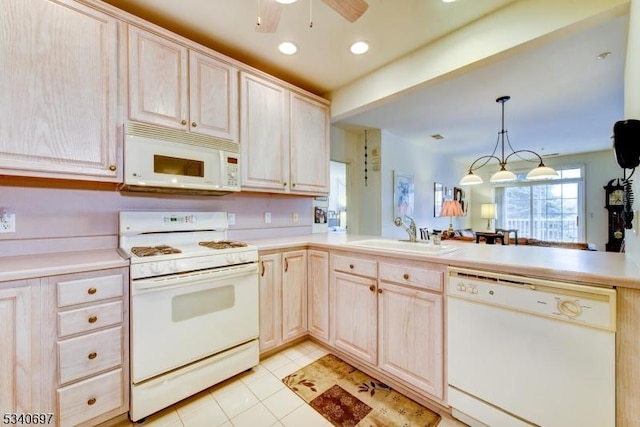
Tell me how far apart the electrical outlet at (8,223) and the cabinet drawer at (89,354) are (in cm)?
78

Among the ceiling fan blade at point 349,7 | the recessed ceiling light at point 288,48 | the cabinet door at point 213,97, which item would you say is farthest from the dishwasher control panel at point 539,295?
the recessed ceiling light at point 288,48

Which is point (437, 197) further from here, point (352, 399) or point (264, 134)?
point (352, 399)

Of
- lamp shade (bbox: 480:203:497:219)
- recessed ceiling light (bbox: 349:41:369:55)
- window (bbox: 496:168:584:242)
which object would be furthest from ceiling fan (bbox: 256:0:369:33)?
window (bbox: 496:168:584:242)

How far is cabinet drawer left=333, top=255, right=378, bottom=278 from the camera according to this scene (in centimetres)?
186

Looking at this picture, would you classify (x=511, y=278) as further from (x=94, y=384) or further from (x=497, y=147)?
(x=497, y=147)

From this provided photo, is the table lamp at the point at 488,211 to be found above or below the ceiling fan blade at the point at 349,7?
below

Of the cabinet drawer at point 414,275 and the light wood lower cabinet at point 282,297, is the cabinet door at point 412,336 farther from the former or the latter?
the light wood lower cabinet at point 282,297

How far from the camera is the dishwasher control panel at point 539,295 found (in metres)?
1.07

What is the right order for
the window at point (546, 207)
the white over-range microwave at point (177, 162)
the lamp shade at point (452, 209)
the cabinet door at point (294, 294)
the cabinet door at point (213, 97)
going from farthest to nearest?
the window at point (546, 207)
the lamp shade at point (452, 209)
the cabinet door at point (294, 294)
the cabinet door at point (213, 97)
the white over-range microwave at point (177, 162)

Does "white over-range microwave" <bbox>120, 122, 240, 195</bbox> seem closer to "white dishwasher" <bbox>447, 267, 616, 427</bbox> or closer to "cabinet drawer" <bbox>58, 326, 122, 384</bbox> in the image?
"cabinet drawer" <bbox>58, 326, 122, 384</bbox>

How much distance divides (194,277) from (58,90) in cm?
127

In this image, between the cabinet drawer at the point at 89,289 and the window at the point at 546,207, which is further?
the window at the point at 546,207

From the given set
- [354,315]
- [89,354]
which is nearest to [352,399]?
[354,315]

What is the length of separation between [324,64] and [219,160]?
1.31 metres
